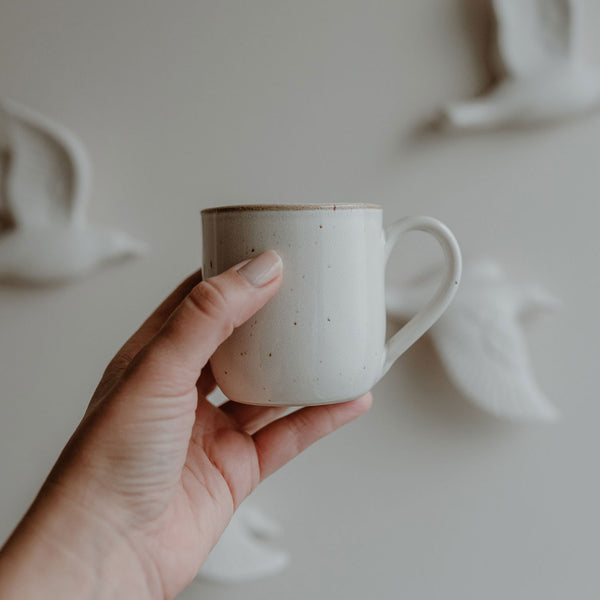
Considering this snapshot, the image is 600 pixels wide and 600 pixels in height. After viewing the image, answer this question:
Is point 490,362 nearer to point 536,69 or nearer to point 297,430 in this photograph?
point 297,430

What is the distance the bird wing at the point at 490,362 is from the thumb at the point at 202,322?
16.2 inches

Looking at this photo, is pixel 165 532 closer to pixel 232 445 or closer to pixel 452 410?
pixel 232 445

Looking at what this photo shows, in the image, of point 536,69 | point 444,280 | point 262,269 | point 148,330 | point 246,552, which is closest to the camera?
point 262,269

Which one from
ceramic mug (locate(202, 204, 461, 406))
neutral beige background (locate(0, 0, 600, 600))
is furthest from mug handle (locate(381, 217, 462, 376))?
neutral beige background (locate(0, 0, 600, 600))

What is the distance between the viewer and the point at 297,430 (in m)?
0.80

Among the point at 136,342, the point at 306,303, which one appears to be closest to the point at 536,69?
the point at 306,303

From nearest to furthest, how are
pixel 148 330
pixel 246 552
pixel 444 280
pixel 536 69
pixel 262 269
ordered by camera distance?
pixel 262 269 → pixel 444 280 → pixel 148 330 → pixel 536 69 → pixel 246 552

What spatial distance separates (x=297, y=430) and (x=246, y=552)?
28 cm

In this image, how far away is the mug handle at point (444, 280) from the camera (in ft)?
2.08

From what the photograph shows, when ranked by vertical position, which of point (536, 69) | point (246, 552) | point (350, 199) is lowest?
point (246, 552)

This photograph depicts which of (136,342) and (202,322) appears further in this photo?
(136,342)

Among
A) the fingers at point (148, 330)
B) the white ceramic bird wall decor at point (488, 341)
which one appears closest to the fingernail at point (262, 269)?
the fingers at point (148, 330)

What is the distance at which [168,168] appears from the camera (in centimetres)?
94

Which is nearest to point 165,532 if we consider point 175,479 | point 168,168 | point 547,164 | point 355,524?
point 175,479
